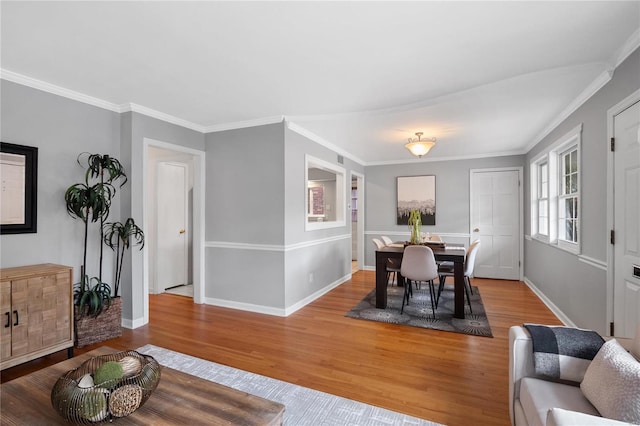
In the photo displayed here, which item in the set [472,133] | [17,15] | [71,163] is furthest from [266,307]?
[472,133]

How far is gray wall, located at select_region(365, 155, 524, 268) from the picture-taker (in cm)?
601

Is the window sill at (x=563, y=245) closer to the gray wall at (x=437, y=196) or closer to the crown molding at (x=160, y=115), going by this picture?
the gray wall at (x=437, y=196)

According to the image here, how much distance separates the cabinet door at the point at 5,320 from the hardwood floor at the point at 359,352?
351 mm

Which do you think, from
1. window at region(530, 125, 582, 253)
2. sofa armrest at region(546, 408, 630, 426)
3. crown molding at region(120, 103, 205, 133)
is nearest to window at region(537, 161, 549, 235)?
window at region(530, 125, 582, 253)

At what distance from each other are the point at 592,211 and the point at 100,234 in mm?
4853

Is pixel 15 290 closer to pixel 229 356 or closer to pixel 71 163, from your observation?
pixel 71 163

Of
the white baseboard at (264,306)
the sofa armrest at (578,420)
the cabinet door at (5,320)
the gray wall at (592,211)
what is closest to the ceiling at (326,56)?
the gray wall at (592,211)

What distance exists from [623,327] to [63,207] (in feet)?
16.0

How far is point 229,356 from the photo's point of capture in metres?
2.68

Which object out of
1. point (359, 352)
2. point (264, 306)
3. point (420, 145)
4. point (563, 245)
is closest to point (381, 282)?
point (359, 352)

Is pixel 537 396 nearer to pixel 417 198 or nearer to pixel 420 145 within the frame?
pixel 420 145

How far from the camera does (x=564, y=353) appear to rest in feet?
4.75

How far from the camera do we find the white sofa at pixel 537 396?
0.96 m

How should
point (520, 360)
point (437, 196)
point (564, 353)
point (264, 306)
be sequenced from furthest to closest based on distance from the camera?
point (437, 196) → point (264, 306) → point (520, 360) → point (564, 353)
